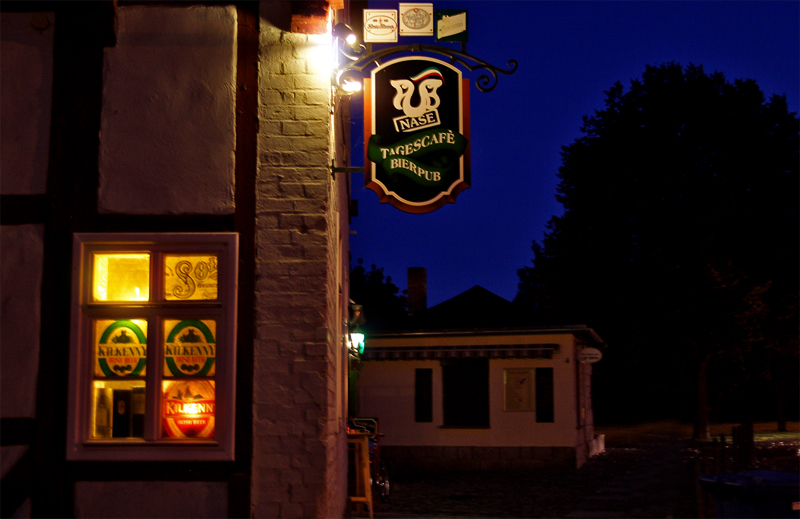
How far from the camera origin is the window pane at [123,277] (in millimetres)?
6152

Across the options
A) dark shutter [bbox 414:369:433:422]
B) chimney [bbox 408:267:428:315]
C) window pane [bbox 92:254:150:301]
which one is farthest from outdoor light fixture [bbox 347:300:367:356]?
chimney [bbox 408:267:428:315]

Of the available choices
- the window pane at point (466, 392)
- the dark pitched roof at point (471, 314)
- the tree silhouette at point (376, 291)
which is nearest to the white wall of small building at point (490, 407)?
the window pane at point (466, 392)

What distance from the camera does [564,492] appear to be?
1387 cm

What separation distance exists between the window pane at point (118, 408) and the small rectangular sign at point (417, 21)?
369 centimetres

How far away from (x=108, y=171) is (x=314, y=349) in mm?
2122

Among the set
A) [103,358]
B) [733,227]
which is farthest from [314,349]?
[733,227]

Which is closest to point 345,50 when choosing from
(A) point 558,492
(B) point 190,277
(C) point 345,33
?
(C) point 345,33

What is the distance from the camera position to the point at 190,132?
621 cm

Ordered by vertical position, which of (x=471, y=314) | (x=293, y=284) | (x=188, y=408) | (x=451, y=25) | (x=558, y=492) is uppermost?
(x=451, y=25)

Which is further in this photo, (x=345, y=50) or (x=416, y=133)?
(x=345, y=50)

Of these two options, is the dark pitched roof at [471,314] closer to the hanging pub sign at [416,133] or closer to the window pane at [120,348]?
the hanging pub sign at [416,133]

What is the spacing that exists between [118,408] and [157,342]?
1.92ft

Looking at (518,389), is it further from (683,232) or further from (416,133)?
(416,133)

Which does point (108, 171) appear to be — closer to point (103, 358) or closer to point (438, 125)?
point (103, 358)
